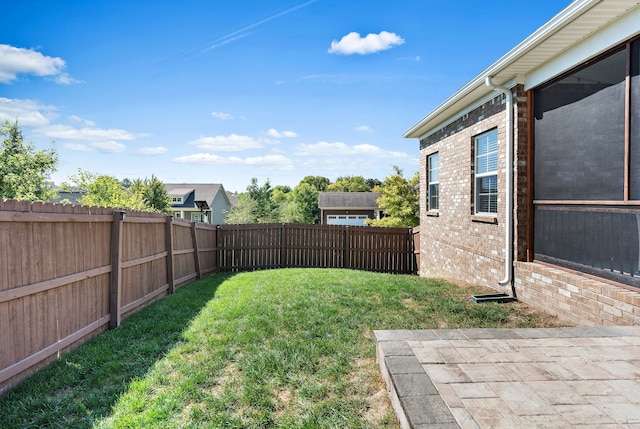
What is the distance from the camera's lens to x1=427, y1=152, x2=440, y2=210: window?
9703mm

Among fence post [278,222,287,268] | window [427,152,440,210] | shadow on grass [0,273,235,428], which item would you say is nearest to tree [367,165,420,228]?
fence post [278,222,287,268]

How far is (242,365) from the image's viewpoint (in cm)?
335

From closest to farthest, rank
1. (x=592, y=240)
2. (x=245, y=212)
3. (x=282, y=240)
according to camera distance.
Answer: (x=592, y=240) < (x=282, y=240) < (x=245, y=212)

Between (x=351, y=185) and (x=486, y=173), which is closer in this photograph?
(x=486, y=173)

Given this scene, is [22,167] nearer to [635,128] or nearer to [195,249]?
[195,249]

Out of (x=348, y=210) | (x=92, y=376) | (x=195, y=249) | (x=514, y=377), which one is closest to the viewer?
(x=514, y=377)

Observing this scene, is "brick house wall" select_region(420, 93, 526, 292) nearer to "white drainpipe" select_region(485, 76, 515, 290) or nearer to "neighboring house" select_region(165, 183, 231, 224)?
"white drainpipe" select_region(485, 76, 515, 290)

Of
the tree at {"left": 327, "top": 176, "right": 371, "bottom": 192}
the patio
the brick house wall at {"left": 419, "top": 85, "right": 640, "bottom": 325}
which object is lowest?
the patio

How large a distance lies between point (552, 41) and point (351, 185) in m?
63.7

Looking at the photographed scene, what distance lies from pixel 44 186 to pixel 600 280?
63.6 feet

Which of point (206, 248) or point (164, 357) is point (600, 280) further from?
point (206, 248)

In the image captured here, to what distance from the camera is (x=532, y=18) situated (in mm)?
7863

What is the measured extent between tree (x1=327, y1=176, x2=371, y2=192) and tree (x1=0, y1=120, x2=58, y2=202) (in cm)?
5310

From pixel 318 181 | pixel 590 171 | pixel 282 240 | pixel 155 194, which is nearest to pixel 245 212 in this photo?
pixel 155 194
